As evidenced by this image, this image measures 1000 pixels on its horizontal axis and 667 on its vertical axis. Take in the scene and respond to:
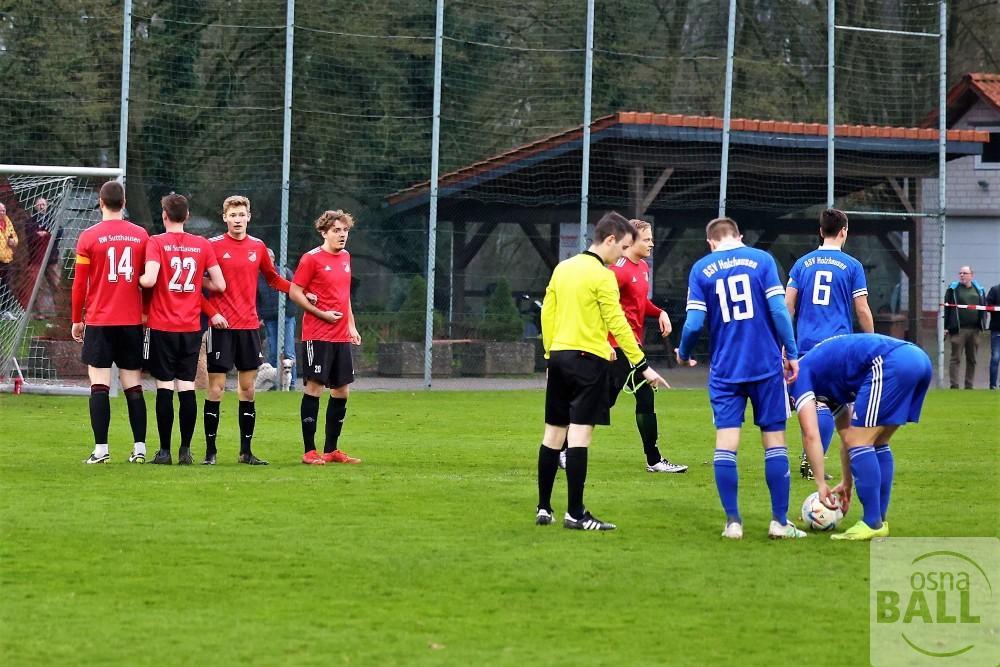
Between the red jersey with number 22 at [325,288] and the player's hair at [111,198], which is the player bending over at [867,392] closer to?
the red jersey with number 22 at [325,288]

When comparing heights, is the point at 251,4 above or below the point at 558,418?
above

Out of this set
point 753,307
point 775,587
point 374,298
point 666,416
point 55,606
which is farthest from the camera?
point 374,298

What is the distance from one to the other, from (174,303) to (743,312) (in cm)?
480

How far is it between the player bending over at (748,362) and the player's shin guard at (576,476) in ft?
2.48

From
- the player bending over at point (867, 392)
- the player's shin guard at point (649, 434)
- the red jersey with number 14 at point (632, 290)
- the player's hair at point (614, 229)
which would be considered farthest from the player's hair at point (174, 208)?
the player bending over at point (867, 392)

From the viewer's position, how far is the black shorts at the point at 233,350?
10984mm

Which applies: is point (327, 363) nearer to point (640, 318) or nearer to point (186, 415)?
point (186, 415)

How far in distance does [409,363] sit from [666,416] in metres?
5.77

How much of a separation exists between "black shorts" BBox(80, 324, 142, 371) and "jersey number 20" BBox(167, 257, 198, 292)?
1.32 feet

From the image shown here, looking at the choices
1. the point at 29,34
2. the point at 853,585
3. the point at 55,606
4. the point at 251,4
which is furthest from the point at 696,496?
the point at 29,34

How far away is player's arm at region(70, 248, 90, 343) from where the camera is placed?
10672mm

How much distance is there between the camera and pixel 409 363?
21.6 metres

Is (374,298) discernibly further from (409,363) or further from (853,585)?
(853,585)

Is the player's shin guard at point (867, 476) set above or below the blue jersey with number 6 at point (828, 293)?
below
